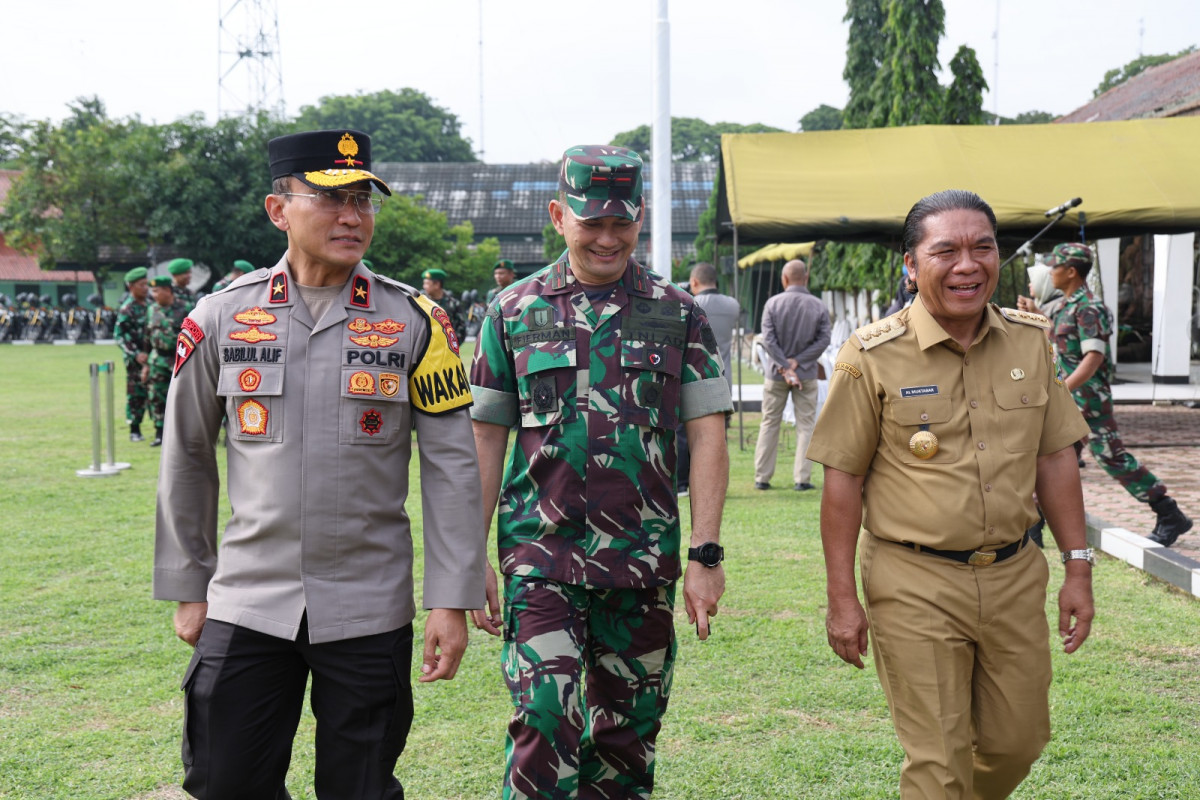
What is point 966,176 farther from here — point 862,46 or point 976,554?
point 862,46

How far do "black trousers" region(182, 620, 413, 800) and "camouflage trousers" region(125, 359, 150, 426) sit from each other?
11805mm

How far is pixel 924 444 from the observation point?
283cm

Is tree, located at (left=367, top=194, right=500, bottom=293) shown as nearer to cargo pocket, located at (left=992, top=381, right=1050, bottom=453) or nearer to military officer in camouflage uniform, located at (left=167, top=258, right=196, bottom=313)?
military officer in camouflage uniform, located at (left=167, top=258, right=196, bottom=313)

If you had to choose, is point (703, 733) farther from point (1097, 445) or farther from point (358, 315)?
point (1097, 445)

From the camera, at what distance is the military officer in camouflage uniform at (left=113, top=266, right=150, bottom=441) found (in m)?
13.2

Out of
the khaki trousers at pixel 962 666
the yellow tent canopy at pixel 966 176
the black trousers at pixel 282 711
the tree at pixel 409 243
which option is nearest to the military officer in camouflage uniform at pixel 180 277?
the yellow tent canopy at pixel 966 176

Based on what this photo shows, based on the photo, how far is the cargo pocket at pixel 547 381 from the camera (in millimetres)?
3057

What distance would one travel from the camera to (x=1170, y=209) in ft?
36.2

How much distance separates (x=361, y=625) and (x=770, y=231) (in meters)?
8.92

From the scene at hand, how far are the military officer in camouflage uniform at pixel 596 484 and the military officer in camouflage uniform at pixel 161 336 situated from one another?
992 centimetres

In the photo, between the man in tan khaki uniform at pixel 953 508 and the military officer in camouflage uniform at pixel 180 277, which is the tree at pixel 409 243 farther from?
the man in tan khaki uniform at pixel 953 508

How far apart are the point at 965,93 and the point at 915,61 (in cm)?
137

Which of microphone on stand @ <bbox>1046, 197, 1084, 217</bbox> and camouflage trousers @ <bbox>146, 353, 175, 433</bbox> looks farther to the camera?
camouflage trousers @ <bbox>146, 353, 175, 433</bbox>

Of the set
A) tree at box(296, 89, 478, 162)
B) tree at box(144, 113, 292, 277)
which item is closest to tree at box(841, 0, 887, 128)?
tree at box(144, 113, 292, 277)
